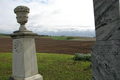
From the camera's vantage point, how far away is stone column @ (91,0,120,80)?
1.46 m

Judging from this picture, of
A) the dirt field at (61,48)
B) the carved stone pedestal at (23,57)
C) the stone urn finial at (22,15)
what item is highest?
the stone urn finial at (22,15)

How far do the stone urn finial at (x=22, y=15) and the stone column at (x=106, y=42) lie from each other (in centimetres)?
202

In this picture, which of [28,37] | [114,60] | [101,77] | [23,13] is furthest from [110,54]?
[23,13]

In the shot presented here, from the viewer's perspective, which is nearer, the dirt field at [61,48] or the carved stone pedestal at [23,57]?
the carved stone pedestal at [23,57]

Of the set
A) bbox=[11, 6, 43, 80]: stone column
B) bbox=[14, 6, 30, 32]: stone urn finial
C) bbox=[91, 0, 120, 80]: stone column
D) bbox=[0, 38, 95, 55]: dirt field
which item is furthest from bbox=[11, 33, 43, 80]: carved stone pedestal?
bbox=[0, 38, 95, 55]: dirt field

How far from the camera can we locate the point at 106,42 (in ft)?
5.28

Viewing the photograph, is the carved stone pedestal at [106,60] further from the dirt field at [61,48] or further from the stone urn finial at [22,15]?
the dirt field at [61,48]

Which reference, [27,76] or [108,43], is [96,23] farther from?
[27,76]

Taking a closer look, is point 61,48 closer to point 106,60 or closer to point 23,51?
point 23,51

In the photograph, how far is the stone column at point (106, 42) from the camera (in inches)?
57.6

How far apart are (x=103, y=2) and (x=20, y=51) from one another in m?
2.38

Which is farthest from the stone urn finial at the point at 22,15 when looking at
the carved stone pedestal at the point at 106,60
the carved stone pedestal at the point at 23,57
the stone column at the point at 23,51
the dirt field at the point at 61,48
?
the dirt field at the point at 61,48

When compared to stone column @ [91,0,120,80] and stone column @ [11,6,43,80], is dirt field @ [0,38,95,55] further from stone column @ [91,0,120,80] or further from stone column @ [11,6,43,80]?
stone column @ [91,0,120,80]

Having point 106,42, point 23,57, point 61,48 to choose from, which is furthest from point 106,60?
point 61,48
